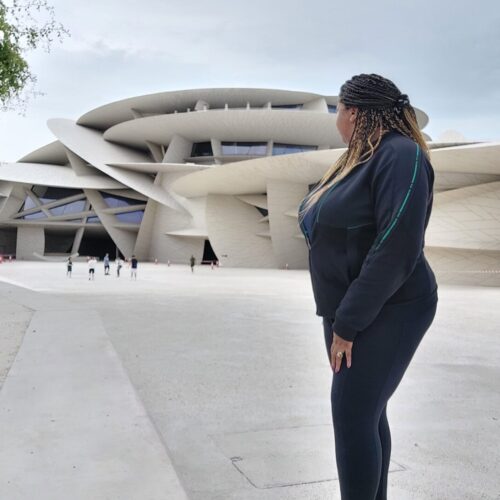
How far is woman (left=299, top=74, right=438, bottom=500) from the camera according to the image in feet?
5.19

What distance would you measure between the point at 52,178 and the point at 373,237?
47.7 metres

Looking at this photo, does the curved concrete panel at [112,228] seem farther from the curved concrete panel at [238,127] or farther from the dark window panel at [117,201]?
the curved concrete panel at [238,127]

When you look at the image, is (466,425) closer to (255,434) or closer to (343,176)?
(255,434)

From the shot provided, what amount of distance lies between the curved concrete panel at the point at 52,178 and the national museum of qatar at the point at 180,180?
9 centimetres

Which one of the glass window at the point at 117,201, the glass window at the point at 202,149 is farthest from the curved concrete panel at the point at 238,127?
the glass window at the point at 117,201

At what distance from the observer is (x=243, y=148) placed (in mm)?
44688

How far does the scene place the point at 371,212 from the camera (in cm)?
168

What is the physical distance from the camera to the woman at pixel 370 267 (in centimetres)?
158

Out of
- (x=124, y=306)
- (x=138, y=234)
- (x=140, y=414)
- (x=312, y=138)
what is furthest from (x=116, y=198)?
(x=140, y=414)

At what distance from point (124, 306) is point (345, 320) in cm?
887

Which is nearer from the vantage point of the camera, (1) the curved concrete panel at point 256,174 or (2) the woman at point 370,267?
(2) the woman at point 370,267

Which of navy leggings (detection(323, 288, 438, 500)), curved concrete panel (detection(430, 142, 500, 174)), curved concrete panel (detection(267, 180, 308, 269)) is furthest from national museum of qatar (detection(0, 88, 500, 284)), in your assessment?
navy leggings (detection(323, 288, 438, 500))

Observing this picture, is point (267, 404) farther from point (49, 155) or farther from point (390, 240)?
point (49, 155)

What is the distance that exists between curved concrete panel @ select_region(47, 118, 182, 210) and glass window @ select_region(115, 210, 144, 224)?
3.83 m
